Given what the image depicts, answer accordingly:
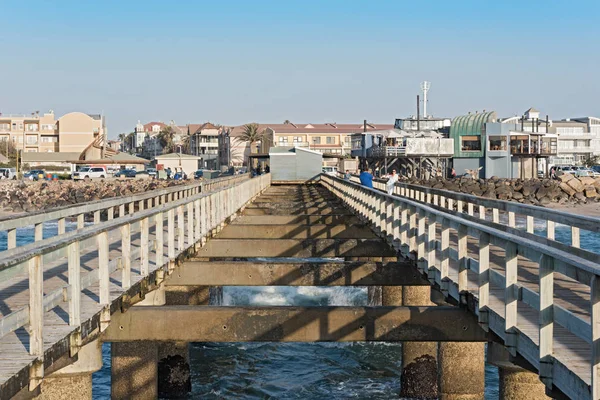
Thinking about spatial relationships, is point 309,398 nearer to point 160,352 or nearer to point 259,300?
point 160,352

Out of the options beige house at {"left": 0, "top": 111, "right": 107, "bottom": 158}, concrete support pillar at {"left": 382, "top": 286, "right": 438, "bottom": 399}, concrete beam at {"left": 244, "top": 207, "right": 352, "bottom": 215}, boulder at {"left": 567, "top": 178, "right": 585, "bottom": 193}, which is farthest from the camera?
beige house at {"left": 0, "top": 111, "right": 107, "bottom": 158}

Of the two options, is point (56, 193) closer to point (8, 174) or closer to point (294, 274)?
point (8, 174)

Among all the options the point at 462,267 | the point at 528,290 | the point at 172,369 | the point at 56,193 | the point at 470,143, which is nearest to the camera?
the point at 528,290

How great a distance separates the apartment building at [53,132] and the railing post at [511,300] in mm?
136333

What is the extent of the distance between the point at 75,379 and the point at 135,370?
18.8 ft

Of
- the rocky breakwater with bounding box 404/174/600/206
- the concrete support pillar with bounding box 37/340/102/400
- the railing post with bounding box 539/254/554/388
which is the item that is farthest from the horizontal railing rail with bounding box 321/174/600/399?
the rocky breakwater with bounding box 404/174/600/206

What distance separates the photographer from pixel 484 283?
8.83 m

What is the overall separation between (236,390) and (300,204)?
A: 15.4 metres

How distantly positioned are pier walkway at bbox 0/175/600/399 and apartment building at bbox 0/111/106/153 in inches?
5091

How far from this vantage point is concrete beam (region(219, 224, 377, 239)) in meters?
20.8

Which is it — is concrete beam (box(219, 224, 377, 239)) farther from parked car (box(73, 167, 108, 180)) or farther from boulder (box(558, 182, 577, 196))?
parked car (box(73, 167, 108, 180))

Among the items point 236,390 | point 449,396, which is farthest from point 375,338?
point 236,390

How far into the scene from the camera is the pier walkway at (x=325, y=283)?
6.52 meters

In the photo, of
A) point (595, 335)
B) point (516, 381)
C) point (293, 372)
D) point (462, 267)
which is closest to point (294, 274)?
point (516, 381)
